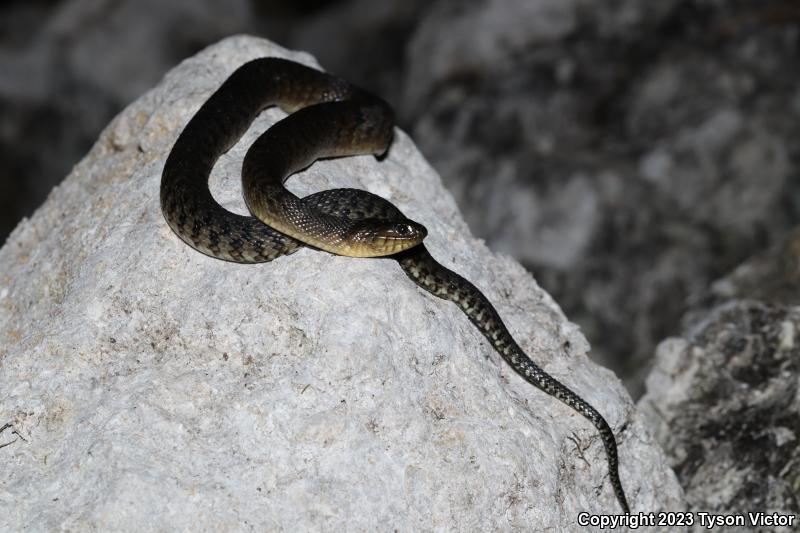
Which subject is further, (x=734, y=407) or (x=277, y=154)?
(x=734, y=407)

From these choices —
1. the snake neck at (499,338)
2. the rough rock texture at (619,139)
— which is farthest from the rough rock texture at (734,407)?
the rough rock texture at (619,139)

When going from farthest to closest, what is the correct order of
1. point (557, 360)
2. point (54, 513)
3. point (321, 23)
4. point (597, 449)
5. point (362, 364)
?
point (321, 23) → point (557, 360) → point (597, 449) → point (362, 364) → point (54, 513)

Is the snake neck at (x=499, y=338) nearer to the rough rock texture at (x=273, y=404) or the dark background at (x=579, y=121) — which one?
the rough rock texture at (x=273, y=404)

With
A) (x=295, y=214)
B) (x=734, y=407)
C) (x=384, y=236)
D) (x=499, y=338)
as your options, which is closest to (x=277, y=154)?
(x=295, y=214)

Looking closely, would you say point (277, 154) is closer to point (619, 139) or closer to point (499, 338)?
point (499, 338)

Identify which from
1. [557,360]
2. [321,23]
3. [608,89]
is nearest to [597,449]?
[557,360]

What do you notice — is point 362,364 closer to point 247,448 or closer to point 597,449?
point 247,448

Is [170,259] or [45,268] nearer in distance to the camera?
[170,259]

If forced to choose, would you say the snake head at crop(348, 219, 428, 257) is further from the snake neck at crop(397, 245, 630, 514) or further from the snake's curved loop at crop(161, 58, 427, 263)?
the snake neck at crop(397, 245, 630, 514)
